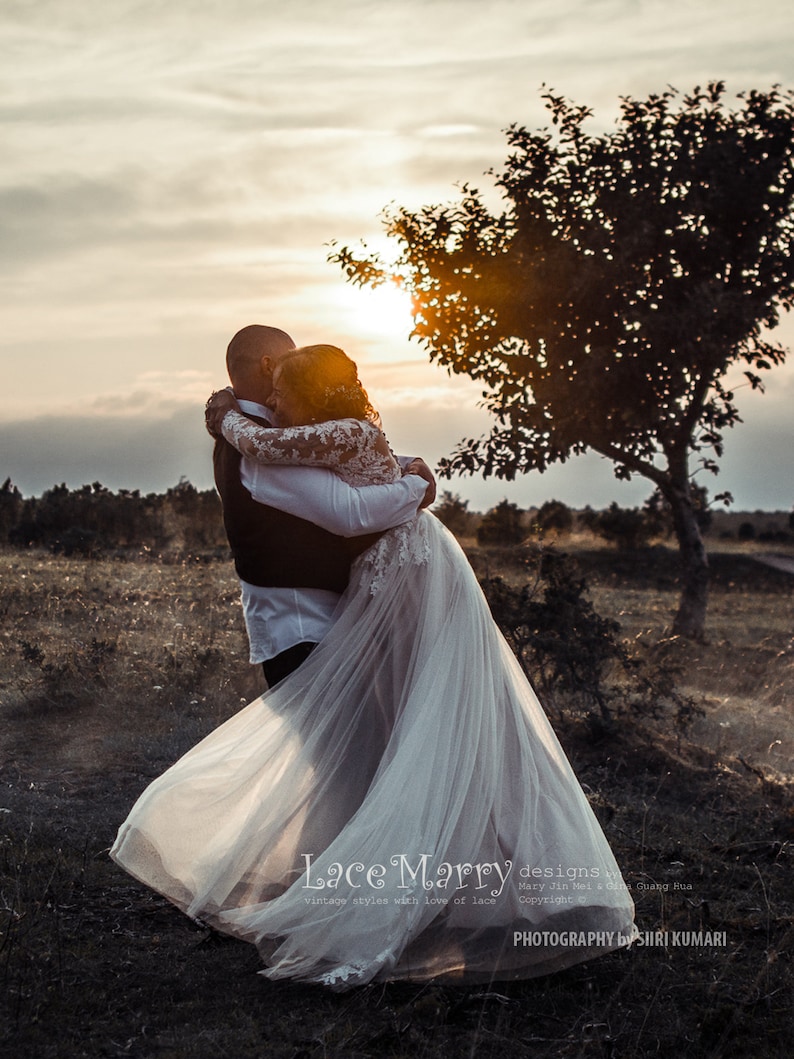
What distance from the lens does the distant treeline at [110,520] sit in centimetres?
1872

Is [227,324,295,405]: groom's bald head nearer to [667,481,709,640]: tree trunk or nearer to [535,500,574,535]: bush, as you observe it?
[667,481,709,640]: tree trunk

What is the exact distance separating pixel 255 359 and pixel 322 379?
376 mm

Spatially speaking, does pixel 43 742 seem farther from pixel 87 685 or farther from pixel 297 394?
pixel 297 394

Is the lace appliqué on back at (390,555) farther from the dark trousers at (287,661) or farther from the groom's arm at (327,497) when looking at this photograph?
the dark trousers at (287,661)

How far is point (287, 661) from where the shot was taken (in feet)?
13.9

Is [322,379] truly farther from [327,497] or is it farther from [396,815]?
[396,815]

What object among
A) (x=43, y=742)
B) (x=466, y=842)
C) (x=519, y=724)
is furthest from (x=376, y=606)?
(x=43, y=742)

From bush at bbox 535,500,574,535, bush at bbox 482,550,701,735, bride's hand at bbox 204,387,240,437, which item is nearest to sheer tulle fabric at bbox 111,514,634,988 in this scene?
bride's hand at bbox 204,387,240,437

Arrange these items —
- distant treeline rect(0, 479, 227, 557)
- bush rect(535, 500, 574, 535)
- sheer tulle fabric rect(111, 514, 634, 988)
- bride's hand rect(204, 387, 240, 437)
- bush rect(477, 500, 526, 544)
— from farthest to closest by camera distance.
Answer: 1. bush rect(535, 500, 574, 535)
2. bush rect(477, 500, 526, 544)
3. distant treeline rect(0, 479, 227, 557)
4. bride's hand rect(204, 387, 240, 437)
5. sheer tulle fabric rect(111, 514, 634, 988)

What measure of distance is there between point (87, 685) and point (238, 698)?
110cm

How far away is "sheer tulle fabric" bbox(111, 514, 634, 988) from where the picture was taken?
3.50 metres

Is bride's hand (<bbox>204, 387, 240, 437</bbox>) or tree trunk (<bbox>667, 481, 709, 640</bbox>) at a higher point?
bride's hand (<bbox>204, 387, 240, 437</bbox>)

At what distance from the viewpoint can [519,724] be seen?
4.02 metres

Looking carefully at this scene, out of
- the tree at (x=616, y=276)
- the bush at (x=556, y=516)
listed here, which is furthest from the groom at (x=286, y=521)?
the bush at (x=556, y=516)
